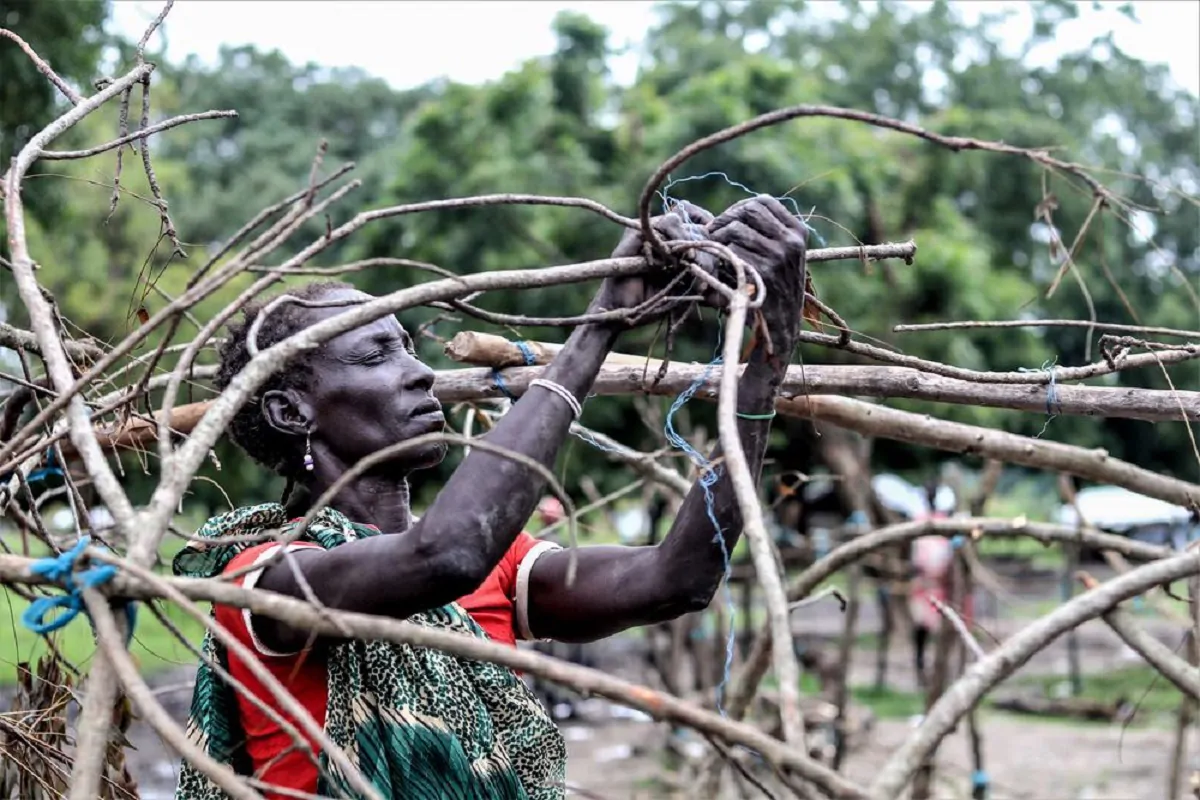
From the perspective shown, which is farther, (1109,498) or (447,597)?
(1109,498)

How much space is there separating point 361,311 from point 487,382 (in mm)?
1144

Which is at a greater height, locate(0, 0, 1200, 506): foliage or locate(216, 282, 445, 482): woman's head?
locate(0, 0, 1200, 506): foliage

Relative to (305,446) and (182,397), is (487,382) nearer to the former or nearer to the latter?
(305,446)

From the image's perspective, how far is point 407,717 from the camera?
2117 millimetres

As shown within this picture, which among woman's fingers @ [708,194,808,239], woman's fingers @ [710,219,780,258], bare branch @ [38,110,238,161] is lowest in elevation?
woman's fingers @ [710,219,780,258]

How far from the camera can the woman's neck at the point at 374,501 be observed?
2441 millimetres

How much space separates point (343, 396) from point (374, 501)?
0.65 ft

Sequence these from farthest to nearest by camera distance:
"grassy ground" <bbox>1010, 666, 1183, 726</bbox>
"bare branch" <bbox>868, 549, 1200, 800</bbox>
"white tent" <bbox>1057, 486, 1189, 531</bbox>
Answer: "white tent" <bbox>1057, 486, 1189, 531</bbox>, "grassy ground" <bbox>1010, 666, 1183, 726</bbox>, "bare branch" <bbox>868, 549, 1200, 800</bbox>

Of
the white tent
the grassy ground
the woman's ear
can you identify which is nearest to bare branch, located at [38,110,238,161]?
the woman's ear

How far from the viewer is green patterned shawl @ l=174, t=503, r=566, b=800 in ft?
6.93

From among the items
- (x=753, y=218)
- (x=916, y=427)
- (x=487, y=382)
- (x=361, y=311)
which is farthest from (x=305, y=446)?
(x=916, y=427)

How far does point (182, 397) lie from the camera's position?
14.7 ft

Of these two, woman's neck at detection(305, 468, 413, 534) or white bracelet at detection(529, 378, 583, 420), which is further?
woman's neck at detection(305, 468, 413, 534)

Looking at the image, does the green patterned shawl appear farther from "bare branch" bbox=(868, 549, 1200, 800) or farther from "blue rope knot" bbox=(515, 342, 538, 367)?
"bare branch" bbox=(868, 549, 1200, 800)
